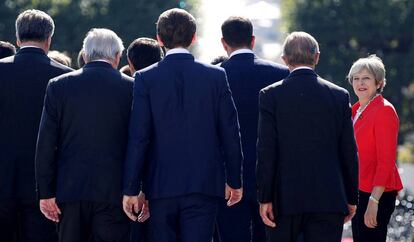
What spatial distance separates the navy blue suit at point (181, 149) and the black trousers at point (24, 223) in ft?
3.04

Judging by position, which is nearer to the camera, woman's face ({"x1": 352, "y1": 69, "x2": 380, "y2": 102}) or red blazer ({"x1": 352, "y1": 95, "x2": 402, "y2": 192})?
red blazer ({"x1": 352, "y1": 95, "x2": 402, "y2": 192})

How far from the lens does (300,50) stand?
7.54 metres

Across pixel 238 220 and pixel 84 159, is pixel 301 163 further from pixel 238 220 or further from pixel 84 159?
pixel 84 159

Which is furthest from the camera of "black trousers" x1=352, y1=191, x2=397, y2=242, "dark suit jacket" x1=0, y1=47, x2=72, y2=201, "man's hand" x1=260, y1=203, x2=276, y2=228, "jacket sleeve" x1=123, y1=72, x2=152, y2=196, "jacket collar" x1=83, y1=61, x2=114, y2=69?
"black trousers" x1=352, y1=191, x2=397, y2=242

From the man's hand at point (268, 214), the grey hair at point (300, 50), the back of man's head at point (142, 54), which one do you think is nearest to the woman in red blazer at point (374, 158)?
the grey hair at point (300, 50)

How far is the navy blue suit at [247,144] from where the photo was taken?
8.34 meters

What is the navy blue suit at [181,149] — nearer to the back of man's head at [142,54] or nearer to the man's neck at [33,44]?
the man's neck at [33,44]

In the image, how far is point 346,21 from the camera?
4247 centimetres

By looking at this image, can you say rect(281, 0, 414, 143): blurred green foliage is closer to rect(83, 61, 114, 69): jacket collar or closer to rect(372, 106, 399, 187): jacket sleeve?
rect(372, 106, 399, 187): jacket sleeve

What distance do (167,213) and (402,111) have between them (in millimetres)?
36269

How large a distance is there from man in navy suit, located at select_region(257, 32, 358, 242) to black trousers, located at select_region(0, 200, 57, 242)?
1.60 meters

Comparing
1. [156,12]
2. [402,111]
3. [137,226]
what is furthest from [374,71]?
[402,111]

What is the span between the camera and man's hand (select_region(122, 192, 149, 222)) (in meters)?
7.24

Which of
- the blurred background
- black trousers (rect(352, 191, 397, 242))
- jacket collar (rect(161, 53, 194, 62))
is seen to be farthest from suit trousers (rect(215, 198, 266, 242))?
the blurred background
